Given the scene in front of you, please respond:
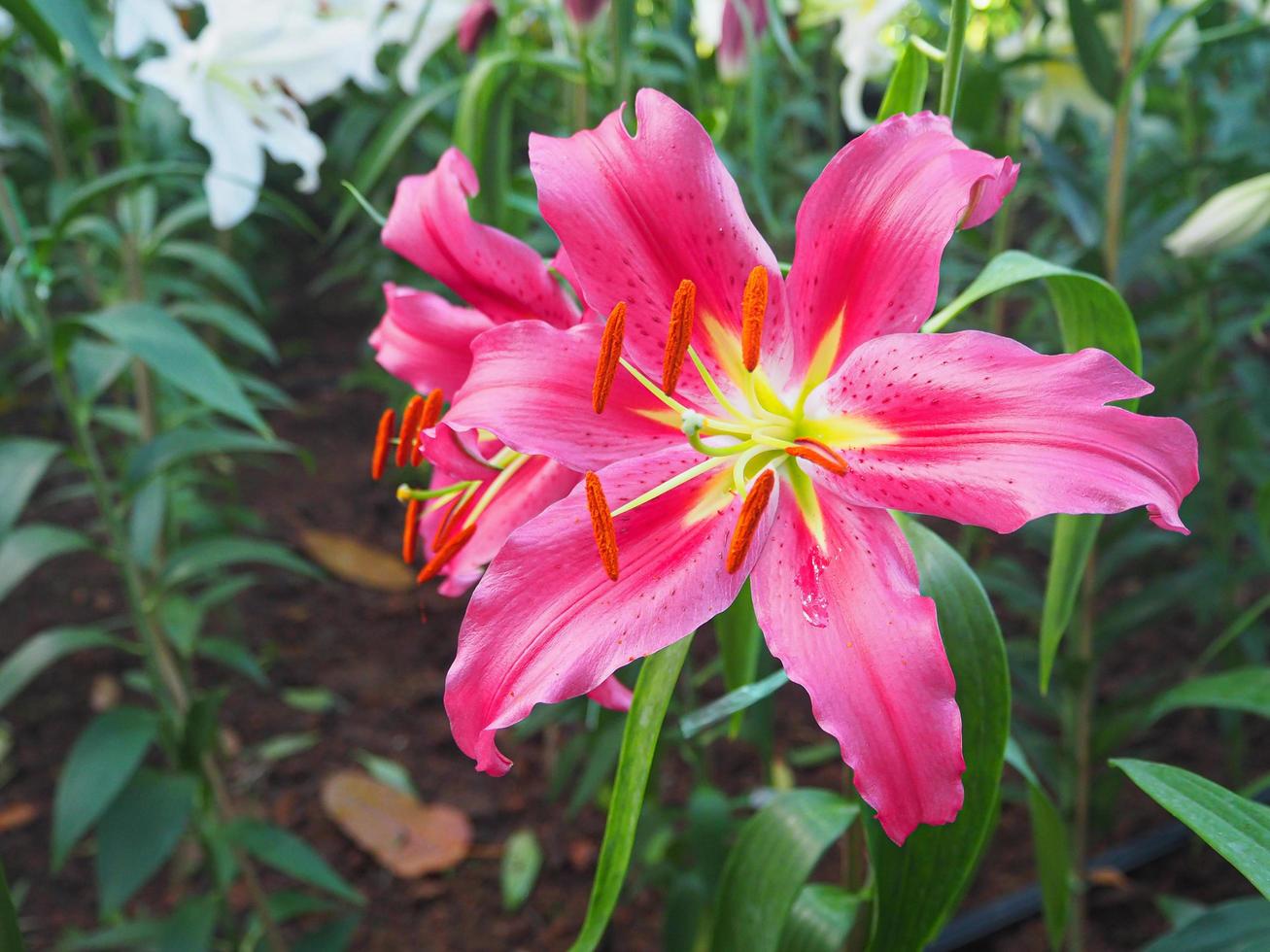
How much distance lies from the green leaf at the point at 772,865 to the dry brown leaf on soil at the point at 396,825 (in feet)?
3.20

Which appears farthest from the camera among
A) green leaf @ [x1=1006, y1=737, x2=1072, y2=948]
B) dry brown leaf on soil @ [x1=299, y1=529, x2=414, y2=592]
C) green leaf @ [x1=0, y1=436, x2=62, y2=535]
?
dry brown leaf on soil @ [x1=299, y1=529, x2=414, y2=592]

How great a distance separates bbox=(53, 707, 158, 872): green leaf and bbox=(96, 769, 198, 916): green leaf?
0.04ft

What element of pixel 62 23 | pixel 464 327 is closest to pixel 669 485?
pixel 464 327

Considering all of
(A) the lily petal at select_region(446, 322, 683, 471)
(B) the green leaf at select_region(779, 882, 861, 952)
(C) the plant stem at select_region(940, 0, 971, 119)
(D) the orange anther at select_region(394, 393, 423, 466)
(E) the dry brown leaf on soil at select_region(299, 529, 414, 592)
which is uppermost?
(C) the plant stem at select_region(940, 0, 971, 119)

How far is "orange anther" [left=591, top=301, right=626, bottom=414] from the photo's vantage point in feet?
1.25

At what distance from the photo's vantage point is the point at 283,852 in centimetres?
107

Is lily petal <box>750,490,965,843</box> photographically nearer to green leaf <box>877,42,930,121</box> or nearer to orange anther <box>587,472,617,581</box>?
orange anther <box>587,472,617,581</box>

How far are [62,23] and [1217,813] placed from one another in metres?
0.58

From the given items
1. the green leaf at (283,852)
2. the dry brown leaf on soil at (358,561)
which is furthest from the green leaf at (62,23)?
the dry brown leaf on soil at (358,561)

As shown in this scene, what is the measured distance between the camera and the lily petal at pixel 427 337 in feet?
1.57

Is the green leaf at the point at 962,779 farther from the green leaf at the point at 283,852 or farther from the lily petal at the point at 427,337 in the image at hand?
the green leaf at the point at 283,852

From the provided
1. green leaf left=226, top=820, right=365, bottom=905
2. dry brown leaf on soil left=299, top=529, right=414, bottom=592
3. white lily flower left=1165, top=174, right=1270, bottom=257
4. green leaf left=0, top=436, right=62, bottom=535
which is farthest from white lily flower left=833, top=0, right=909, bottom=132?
dry brown leaf on soil left=299, top=529, right=414, bottom=592

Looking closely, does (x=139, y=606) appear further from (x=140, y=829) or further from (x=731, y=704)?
(x=731, y=704)

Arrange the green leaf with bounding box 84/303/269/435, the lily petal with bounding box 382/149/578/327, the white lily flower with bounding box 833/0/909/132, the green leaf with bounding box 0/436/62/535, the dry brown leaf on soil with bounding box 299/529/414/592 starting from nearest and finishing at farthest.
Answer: the lily petal with bounding box 382/149/578/327
the green leaf with bounding box 84/303/269/435
the green leaf with bounding box 0/436/62/535
the white lily flower with bounding box 833/0/909/132
the dry brown leaf on soil with bounding box 299/529/414/592
